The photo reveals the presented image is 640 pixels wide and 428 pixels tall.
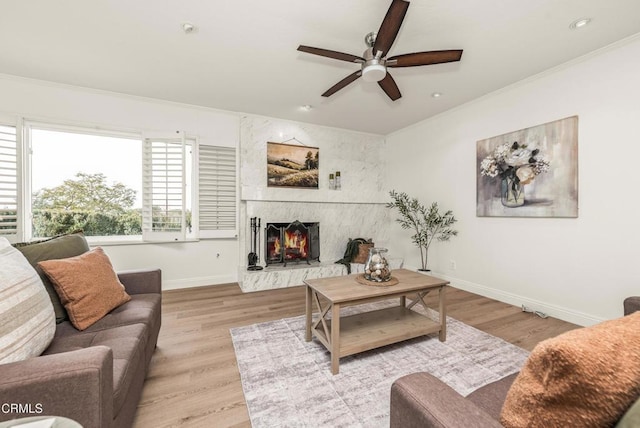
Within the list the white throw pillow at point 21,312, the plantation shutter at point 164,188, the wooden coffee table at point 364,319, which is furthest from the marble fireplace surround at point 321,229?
the white throw pillow at point 21,312

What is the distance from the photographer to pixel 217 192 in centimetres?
404

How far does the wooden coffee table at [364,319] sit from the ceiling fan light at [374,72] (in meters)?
1.72

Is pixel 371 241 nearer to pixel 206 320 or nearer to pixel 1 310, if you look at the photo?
pixel 206 320

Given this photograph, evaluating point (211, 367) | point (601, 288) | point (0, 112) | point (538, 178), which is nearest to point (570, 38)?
point (538, 178)

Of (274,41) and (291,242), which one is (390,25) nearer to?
(274,41)

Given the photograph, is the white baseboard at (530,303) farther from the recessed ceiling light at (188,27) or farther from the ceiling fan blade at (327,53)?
the recessed ceiling light at (188,27)

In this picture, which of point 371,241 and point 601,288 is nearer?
point 601,288

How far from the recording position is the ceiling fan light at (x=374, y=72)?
212cm

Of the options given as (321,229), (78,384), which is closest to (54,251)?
(78,384)


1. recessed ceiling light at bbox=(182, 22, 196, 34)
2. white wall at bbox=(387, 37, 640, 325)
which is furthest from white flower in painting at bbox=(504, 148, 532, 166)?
recessed ceiling light at bbox=(182, 22, 196, 34)

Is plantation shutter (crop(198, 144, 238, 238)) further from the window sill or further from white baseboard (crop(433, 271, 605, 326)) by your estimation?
white baseboard (crop(433, 271, 605, 326))

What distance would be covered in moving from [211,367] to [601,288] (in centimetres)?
354

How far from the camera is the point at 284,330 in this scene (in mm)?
2520

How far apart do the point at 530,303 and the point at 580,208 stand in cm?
115
